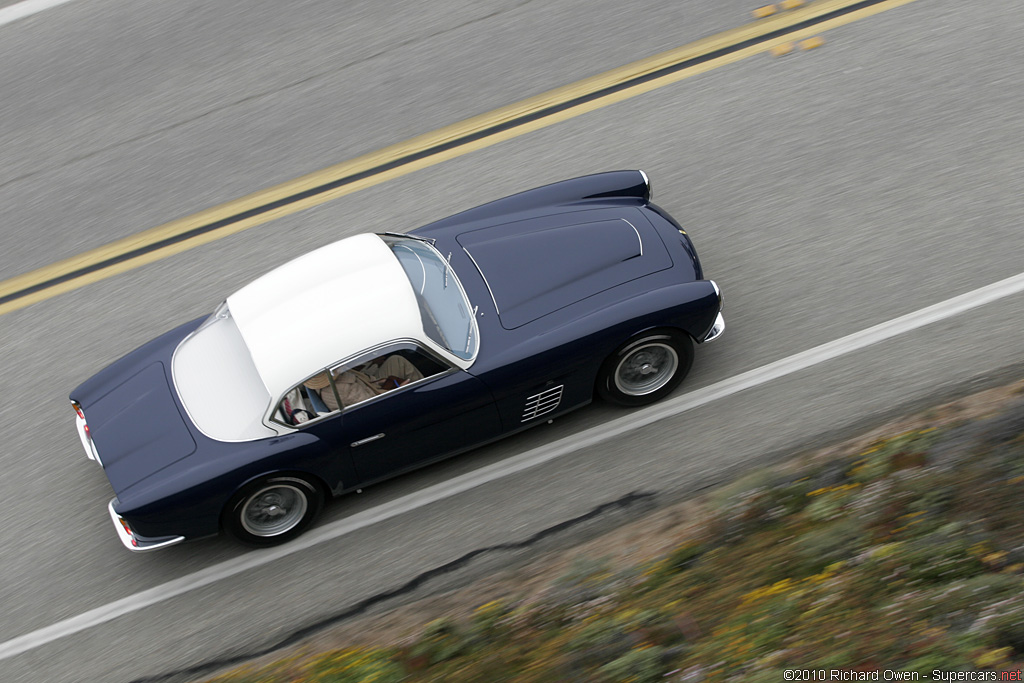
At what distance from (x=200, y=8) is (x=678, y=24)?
525 cm

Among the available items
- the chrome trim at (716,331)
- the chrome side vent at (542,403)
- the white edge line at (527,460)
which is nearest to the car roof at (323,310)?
the chrome side vent at (542,403)

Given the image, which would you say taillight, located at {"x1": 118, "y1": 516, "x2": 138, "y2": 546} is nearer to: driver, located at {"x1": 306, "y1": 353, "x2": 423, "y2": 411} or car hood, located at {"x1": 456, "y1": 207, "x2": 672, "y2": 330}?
driver, located at {"x1": 306, "y1": 353, "x2": 423, "y2": 411}

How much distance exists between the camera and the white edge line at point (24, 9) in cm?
1010

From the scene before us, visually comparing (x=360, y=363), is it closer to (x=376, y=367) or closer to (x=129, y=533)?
(x=376, y=367)

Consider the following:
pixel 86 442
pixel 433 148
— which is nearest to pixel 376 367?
pixel 86 442

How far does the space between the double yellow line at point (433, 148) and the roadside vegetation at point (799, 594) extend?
412 cm

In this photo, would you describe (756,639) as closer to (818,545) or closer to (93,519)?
(818,545)

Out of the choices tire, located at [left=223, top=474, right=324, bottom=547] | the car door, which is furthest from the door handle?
tire, located at [left=223, top=474, right=324, bottom=547]

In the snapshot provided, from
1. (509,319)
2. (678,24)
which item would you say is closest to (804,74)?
(678,24)

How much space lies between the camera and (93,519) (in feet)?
21.3

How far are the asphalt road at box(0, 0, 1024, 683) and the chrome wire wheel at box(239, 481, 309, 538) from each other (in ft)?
0.88

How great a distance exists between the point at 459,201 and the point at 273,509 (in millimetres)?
3282

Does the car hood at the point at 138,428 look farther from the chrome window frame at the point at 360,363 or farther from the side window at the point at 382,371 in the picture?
the side window at the point at 382,371

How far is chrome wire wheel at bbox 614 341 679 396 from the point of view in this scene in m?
6.14
